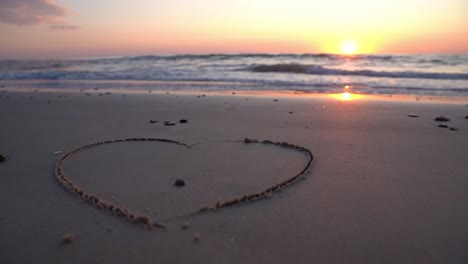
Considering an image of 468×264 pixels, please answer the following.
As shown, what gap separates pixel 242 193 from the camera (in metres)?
2.55

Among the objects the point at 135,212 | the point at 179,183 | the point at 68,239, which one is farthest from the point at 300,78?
the point at 68,239

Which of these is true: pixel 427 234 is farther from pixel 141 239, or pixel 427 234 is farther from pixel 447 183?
pixel 141 239

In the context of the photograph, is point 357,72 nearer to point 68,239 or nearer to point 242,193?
point 242,193

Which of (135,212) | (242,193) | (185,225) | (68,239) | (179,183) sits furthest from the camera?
(179,183)

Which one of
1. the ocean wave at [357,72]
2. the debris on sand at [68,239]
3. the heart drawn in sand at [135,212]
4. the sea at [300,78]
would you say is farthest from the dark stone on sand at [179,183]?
the ocean wave at [357,72]

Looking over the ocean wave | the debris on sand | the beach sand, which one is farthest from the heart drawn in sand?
the ocean wave

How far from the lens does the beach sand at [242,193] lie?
186cm

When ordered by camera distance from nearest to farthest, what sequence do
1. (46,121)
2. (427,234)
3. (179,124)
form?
1. (427,234)
2. (179,124)
3. (46,121)

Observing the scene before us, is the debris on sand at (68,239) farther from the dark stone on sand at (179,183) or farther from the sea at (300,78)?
the sea at (300,78)

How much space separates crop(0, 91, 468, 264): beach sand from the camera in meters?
1.86

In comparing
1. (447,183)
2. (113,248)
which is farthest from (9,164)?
(447,183)

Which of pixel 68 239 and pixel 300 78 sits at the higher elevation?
pixel 300 78

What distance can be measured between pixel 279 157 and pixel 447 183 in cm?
149

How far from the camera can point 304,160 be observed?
3.34 m
